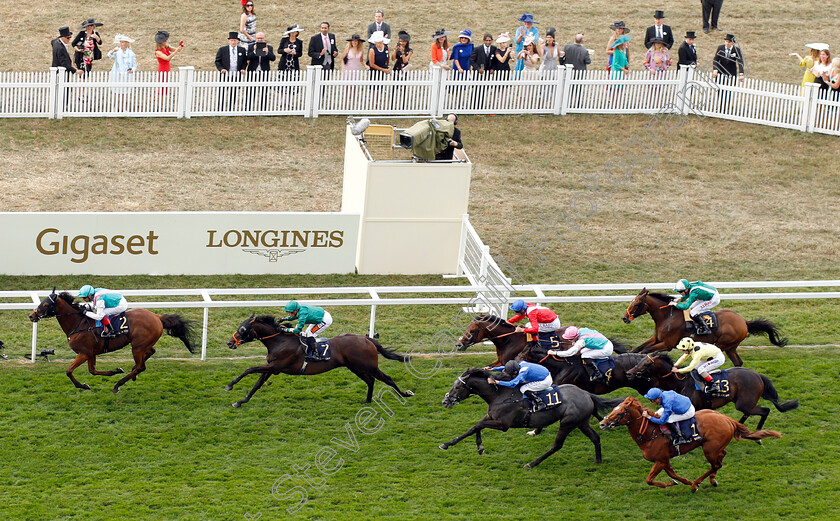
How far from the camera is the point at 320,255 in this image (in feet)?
62.8

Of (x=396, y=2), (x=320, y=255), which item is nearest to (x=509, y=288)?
(x=320, y=255)

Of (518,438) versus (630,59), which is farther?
(630,59)

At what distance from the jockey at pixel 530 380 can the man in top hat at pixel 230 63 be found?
41.2 feet

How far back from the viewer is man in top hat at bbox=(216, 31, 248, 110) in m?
24.4

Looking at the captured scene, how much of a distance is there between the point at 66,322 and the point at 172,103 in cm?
1044

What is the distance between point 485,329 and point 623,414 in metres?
2.58

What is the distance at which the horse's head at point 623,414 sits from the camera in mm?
12906

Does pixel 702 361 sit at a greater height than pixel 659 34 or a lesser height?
→ lesser

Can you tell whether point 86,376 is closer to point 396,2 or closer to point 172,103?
point 172,103

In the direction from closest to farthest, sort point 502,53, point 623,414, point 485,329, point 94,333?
point 623,414 < point 94,333 < point 485,329 < point 502,53

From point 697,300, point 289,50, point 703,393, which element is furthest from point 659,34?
point 703,393

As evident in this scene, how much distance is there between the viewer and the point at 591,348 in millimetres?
14406

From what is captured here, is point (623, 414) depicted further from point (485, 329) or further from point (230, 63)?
point (230, 63)

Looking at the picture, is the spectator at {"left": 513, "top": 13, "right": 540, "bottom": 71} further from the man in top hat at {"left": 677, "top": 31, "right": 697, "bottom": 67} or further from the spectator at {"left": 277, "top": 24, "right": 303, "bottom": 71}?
the spectator at {"left": 277, "top": 24, "right": 303, "bottom": 71}
